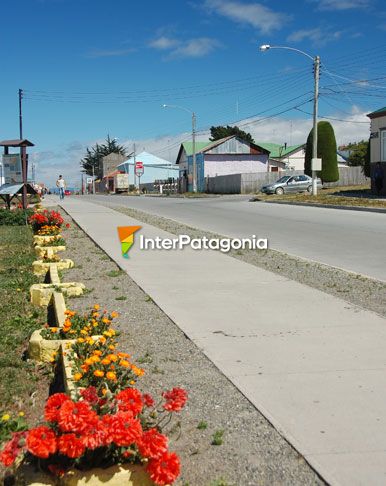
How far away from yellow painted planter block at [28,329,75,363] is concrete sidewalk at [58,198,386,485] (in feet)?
4.22

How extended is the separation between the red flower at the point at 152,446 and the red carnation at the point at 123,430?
4 centimetres

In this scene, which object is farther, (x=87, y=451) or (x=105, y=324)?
(x=105, y=324)

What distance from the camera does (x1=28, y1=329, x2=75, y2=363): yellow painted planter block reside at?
529 centimetres

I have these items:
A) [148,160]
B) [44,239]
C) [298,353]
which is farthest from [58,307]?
[148,160]

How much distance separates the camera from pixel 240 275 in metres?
9.31

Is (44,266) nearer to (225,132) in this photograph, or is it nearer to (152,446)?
(152,446)

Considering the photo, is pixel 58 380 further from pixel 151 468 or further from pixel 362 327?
pixel 362 327

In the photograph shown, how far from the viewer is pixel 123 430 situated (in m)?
2.82

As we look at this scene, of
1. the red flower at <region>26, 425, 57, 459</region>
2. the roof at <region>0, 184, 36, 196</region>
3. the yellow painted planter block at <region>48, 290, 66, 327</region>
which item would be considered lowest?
the yellow painted planter block at <region>48, 290, 66, 327</region>

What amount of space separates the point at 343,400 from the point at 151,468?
1770 millimetres

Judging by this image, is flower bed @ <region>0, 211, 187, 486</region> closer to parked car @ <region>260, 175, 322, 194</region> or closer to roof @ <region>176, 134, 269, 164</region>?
parked car @ <region>260, 175, 322, 194</region>

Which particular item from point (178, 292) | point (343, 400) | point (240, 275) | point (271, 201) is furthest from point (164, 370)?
point (271, 201)

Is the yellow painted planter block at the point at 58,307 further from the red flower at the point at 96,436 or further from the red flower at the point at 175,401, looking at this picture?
the red flower at the point at 96,436

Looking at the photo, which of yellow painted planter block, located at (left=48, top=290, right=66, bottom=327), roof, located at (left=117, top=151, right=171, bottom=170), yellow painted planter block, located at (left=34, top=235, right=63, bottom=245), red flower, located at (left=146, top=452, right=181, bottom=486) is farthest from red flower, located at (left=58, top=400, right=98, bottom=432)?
roof, located at (left=117, top=151, right=171, bottom=170)
